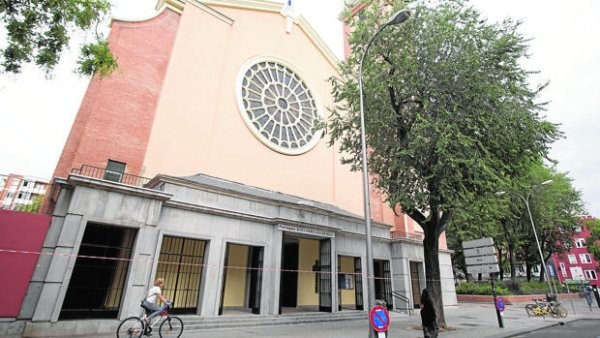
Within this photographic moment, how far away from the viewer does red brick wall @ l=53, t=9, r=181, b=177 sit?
38.6ft

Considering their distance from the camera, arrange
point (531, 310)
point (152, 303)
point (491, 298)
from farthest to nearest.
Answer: point (491, 298) → point (531, 310) → point (152, 303)

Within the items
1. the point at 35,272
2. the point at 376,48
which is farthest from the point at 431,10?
the point at 35,272

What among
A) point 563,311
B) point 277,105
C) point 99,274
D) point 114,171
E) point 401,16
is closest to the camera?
point 401,16

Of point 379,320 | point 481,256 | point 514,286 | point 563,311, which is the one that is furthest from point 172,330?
point 514,286

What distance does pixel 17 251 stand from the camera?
754 cm

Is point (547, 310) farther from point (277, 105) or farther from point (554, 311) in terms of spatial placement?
point (277, 105)

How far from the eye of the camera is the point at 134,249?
895 centimetres

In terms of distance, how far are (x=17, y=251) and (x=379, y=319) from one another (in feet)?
30.5

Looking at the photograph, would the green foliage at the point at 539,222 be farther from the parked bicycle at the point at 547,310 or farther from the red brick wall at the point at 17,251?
the red brick wall at the point at 17,251

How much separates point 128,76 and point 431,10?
1339 centimetres

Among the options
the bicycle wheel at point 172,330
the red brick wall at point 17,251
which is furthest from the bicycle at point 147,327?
the red brick wall at point 17,251

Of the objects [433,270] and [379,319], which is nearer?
[379,319]

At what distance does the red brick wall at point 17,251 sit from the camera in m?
7.22

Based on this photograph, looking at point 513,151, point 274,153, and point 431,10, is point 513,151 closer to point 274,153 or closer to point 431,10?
point 431,10
